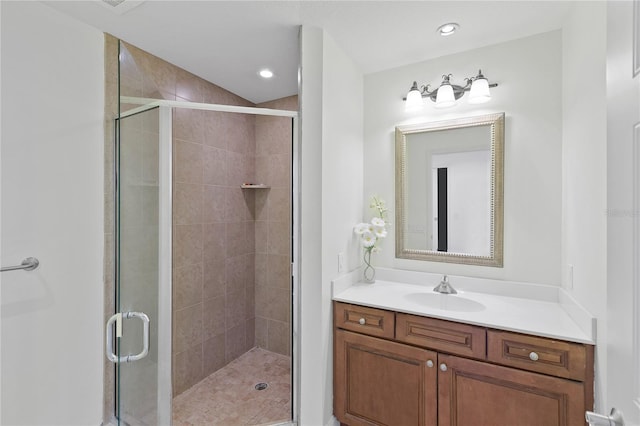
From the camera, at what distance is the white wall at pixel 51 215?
1344 mm

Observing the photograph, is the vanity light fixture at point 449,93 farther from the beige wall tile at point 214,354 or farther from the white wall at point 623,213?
the beige wall tile at point 214,354

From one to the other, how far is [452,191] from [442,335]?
38.0 inches

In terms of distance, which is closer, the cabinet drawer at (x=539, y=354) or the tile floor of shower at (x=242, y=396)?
the cabinet drawer at (x=539, y=354)

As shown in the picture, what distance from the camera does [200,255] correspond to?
7.47ft

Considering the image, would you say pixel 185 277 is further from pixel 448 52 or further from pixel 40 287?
pixel 448 52

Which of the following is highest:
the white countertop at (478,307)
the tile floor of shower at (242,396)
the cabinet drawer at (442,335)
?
the white countertop at (478,307)

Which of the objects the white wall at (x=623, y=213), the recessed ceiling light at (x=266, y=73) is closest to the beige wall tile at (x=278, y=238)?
the recessed ceiling light at (x=266, y=73)

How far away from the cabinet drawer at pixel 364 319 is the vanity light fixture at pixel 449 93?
4.56 ft

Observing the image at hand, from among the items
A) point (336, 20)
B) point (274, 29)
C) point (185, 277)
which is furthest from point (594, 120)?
point (185, 277)

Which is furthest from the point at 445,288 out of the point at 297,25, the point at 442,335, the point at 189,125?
the point at 189,125

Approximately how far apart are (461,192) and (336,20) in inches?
52.2

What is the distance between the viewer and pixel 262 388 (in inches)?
86.8

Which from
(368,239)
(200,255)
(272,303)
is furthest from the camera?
(272,303)

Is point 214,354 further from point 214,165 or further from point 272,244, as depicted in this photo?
point 214,165
